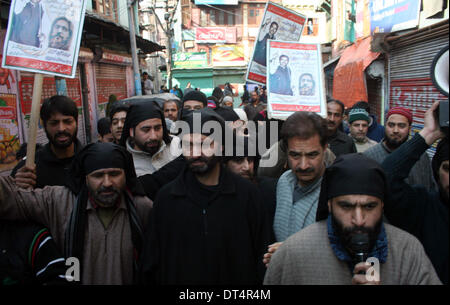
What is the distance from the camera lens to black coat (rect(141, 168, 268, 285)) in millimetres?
2236

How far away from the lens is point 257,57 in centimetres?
493

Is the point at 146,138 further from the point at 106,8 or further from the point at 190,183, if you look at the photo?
the point at 106,8

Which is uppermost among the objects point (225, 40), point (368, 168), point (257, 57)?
point (225, 40)

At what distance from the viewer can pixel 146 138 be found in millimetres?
3438

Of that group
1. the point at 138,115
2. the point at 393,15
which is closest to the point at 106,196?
the point at 138,115

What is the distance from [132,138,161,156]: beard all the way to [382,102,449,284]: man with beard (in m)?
1.99

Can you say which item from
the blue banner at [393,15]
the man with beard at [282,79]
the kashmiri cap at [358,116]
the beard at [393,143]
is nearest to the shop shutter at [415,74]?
the blue banner at [393,15]

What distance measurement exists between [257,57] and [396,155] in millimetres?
3109

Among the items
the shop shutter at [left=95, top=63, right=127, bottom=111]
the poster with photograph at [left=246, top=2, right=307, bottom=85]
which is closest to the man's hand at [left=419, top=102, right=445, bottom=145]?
the poster with photograph at [left=246, top=2, right=307, bottom=85]

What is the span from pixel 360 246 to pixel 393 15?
849 cm

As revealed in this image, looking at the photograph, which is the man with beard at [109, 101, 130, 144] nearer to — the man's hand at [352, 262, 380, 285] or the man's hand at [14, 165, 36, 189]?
the man's hand at [14, 165, 36, 189]

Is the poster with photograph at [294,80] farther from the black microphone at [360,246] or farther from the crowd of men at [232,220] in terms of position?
the black microphone at [360,246]

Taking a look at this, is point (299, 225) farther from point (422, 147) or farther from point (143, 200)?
point (143, 200)
